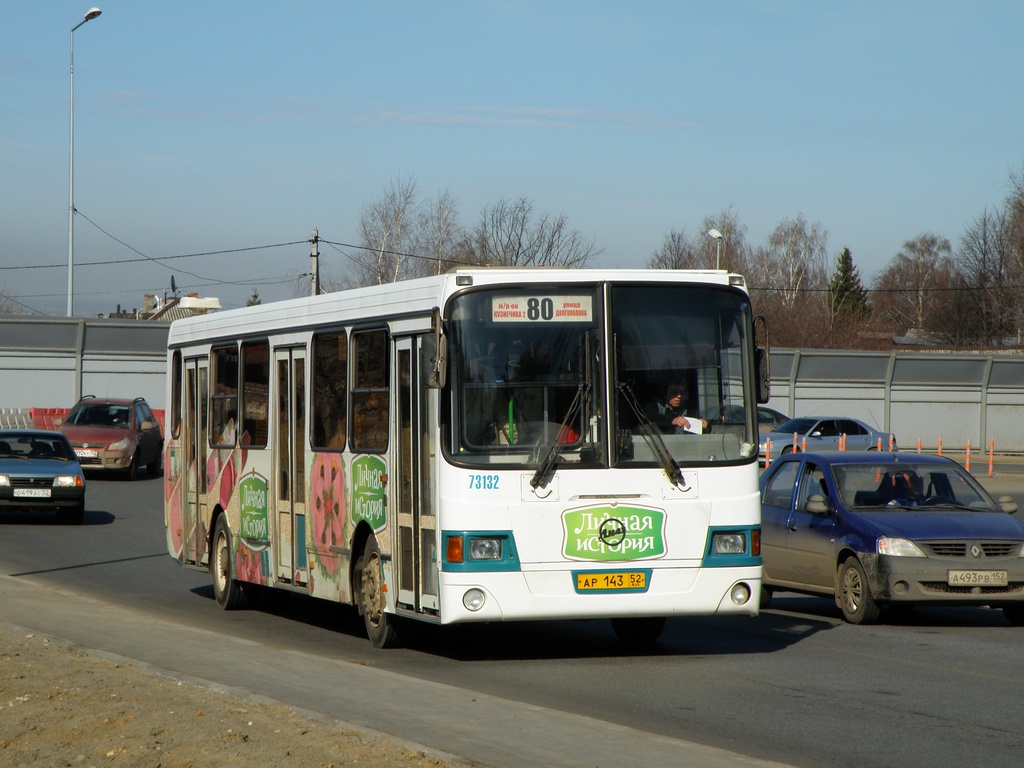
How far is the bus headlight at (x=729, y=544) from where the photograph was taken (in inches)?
416

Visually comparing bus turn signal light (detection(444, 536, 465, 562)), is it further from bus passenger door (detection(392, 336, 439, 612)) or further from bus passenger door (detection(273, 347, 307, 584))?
bus passenger door (detection(273, 347, 307, 584))

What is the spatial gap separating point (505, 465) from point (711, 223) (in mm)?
90669

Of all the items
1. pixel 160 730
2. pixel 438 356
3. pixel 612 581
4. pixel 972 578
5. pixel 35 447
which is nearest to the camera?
pixel 160 730

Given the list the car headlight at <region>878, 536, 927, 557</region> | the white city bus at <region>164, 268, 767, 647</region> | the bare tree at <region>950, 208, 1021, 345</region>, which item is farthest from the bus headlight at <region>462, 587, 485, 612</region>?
the bare tree at <region>950, 208, 1021, 345</region>

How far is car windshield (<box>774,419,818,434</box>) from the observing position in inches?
1575

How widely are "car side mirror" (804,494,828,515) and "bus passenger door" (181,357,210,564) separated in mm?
6064

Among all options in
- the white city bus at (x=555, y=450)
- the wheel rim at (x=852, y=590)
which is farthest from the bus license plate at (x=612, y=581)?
the wheel rim at (x=852, y=590)

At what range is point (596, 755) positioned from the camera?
683 centimetres

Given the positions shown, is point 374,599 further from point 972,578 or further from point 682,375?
point 972,578

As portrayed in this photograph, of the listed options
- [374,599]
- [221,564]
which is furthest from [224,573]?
[374,599]

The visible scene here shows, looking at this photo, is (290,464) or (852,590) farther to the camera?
(852,590)

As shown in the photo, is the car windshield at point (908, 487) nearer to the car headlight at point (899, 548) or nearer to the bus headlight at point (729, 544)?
the car headlight at point (899, 548)

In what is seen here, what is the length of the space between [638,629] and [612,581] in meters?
1.76

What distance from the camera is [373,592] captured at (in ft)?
37.6
